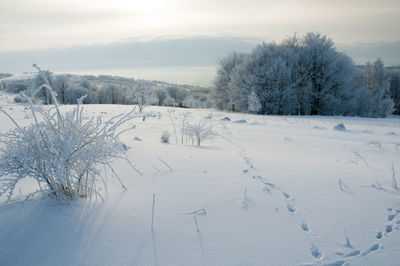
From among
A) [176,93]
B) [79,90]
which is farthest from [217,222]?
[176,93]

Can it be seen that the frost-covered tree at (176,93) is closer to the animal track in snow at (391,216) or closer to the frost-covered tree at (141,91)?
the frost-covered tree at (141,91)

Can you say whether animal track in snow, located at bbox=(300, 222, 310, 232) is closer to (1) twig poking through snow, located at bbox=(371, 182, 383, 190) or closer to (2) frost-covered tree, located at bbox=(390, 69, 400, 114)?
(1) twig poking through snow, located at bbox=(371, 182, 383, 190)

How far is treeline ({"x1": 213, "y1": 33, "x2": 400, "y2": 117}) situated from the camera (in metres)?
21.7

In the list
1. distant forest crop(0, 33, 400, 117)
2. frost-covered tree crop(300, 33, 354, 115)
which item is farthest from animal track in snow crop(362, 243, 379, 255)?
frost-covered tree crop(300, 33, 354, 115)

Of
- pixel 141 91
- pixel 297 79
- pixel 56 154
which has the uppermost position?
pixel 297 79

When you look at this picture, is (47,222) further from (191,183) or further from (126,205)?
(191,183)

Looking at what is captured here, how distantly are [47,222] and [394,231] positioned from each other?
261 cm

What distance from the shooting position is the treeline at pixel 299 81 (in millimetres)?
21703

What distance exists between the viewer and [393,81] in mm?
51156

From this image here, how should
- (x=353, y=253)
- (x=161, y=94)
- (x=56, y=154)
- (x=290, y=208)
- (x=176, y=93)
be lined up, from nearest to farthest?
1. (x=353, y=253)
2. (x=56, y=154)
3. (x=290, y=208)
4. (x=161, y=94)
5. (x=176, y=93)

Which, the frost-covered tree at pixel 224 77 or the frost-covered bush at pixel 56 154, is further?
the frost-covered tree at pixel 224 77

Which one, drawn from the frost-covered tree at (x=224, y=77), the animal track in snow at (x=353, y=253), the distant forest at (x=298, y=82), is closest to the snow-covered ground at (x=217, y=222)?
the animal track in snow at (x=353, y=253)

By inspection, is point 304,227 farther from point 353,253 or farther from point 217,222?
point 217,222

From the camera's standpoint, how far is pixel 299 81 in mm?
22250
